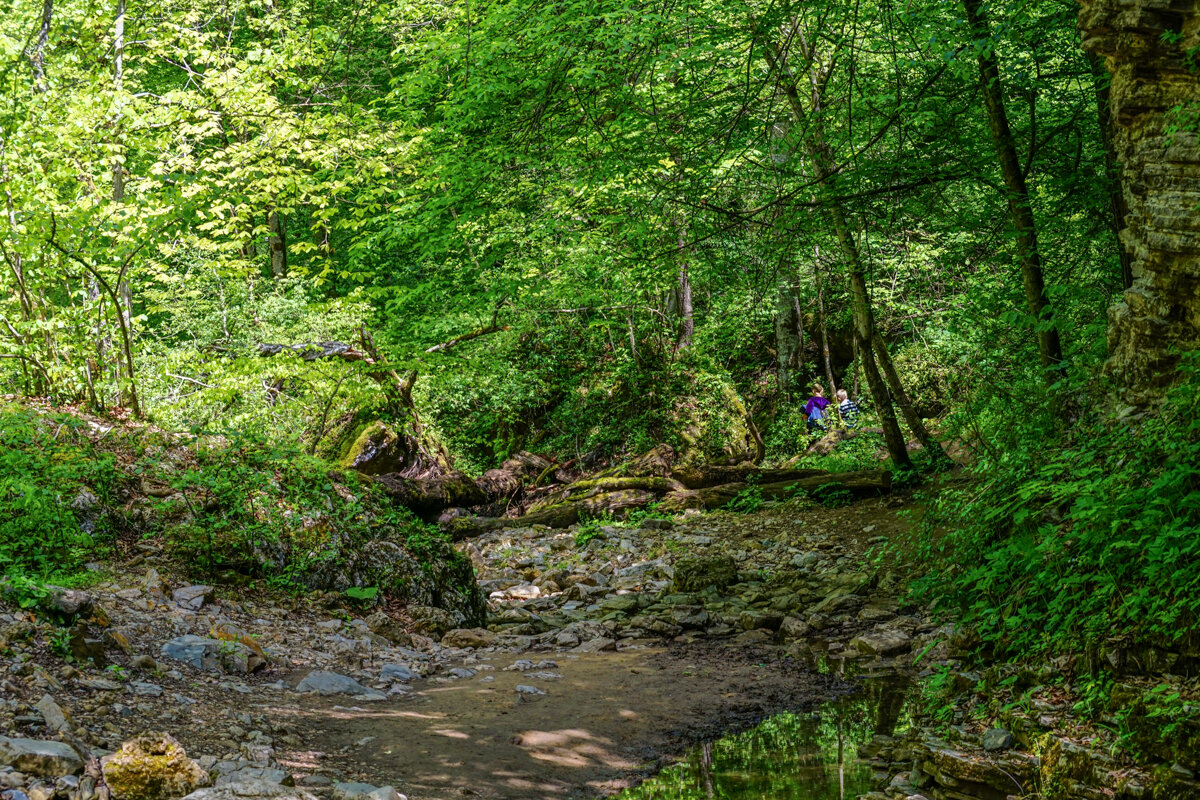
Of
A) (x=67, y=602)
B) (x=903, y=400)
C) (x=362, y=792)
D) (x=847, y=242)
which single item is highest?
(x=847, y=242)

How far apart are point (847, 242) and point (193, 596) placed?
24.0ft

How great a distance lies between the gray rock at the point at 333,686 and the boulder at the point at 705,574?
14.3 feet

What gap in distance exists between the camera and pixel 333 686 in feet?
17.4

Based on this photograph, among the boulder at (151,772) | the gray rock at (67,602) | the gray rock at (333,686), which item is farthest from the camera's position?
the gray rock at (333,686)

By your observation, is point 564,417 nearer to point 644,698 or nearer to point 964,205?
point 964,205

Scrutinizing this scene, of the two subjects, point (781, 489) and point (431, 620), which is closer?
point (431, 620)

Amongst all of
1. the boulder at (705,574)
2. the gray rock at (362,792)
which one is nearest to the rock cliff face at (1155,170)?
the boulder at (705,574)

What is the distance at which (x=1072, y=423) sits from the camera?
5879 millimetres

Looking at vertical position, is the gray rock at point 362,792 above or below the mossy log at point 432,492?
above

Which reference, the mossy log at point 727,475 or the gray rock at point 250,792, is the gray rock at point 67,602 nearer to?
the gray rock at point 250,792

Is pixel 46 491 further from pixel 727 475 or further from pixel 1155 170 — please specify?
pixel 727 475

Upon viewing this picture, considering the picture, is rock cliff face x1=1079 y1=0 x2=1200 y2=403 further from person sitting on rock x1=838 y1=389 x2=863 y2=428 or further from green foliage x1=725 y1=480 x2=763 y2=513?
person sitting on rock x1=838 y1=389 x2=863 y2=428

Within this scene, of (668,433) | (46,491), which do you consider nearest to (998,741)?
(46,491)

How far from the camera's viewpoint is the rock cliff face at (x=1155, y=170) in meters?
5.11
